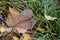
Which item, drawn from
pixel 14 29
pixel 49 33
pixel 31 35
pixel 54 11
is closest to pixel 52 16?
pixel 54 11

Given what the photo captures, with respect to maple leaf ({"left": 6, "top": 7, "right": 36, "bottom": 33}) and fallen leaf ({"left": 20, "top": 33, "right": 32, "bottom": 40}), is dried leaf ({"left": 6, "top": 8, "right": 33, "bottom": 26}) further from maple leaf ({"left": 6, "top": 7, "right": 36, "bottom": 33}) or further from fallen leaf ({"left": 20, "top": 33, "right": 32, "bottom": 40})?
fallen leaf ({"left": 20, "top": 33, "right": 32, "bottom": 40})

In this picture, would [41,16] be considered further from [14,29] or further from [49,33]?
[14,29]

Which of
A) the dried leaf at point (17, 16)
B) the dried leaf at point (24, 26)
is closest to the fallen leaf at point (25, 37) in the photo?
the dried leaf at point (24, 26)

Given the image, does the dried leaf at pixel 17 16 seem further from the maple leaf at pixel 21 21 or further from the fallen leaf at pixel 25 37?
the fallen leaf at pixel 25 37

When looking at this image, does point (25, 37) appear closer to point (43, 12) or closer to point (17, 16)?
point (17, 16)

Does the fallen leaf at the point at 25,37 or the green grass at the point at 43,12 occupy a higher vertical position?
the green grass at the point at 43,12

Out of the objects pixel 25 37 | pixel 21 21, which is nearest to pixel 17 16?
pixel 21 21

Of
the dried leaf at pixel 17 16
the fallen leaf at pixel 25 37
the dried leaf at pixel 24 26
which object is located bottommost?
the fallen leaf at pixel 25 37
